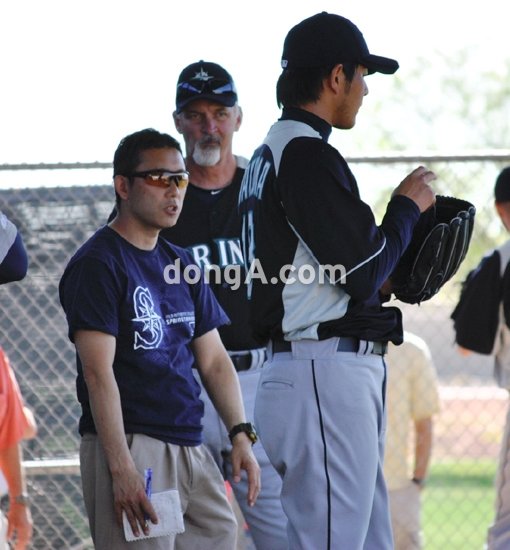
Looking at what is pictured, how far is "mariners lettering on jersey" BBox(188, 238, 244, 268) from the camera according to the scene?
16.3ft

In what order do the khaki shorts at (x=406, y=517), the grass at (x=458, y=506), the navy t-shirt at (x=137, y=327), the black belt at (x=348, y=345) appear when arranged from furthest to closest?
the grass at (x=458, y=506) < the khaki shorts at (x=406, y=517) < the navy t-shirt at (x=137, y=327) < the black belt at (x=348, y=345)

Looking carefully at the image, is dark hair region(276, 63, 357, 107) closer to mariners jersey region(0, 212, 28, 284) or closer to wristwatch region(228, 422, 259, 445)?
mariners jersey region(0, 212, 28, 284)

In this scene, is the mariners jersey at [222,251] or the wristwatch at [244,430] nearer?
the wristwatch at [244,430]

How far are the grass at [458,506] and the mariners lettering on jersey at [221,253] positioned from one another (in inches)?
129

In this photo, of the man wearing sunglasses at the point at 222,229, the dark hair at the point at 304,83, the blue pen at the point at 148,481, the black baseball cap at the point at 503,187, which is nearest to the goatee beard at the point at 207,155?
the man wearing sunglasses at the point at 222,229

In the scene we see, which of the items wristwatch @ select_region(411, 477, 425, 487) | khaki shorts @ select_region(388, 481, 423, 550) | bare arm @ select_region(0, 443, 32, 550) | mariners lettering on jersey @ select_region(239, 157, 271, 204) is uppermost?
mariners lettering on jersey @ select_region(239, 157, 271, 204)

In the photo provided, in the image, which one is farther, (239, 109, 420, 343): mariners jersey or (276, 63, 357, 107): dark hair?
(276, 63, 357, 107): dark hair

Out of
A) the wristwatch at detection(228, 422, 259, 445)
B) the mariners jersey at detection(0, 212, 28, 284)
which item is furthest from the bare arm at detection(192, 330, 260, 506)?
the mariners jersey at detection(0, 212, 28, 284)

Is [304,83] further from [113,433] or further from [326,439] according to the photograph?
[113,433]

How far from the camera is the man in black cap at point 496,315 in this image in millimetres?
5726

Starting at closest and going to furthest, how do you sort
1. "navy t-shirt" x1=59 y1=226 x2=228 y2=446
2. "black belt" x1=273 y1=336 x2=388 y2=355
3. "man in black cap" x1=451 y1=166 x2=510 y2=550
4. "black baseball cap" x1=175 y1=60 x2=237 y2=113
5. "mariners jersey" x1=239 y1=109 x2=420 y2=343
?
"mariners jersey" x1=239 y1=109 x2=420 y2=343 < "black belt" x1=273 y1=336 x2=388 y2=355 < "navy t-shirt" x1=59 y1=226 x2=228 y2=446 < "black baseball cap" x1=175 y1=60 x2=237 y2=113 < "man in black cap" x1=451 y1=166 x2=510 y2=550

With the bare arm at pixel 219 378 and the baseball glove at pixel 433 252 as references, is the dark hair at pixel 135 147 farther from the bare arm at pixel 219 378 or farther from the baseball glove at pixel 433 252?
the baseball glove at pixel 433 252

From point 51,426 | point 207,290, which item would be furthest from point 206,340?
point 51,426

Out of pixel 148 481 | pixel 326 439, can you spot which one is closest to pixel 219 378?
pixel 148 481
